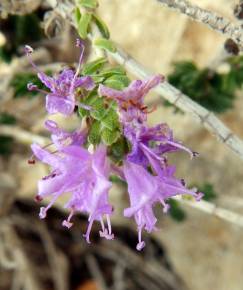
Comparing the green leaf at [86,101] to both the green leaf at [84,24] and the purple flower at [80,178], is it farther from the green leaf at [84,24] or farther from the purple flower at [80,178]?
the green leaf at [84,24]

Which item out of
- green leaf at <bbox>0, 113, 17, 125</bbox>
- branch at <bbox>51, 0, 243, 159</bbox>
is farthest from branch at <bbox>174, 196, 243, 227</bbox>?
green leaf at <bbox>0, 113, 17, 125</bbox>

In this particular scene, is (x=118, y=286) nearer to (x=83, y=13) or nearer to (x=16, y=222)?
(x=16, y=222)

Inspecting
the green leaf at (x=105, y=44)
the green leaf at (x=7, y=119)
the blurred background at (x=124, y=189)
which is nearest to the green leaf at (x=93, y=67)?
the green leaf at (x=105, y=44)

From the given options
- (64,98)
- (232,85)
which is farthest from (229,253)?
(64,98)

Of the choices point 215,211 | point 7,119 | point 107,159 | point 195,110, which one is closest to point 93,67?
point 107,159

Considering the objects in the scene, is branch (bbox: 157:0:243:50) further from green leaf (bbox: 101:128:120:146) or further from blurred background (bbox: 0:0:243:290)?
blurred background (bbox: 0:0:243:290)

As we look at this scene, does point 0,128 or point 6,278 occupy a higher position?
point 0,128

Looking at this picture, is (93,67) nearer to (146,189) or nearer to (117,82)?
(117,82)
